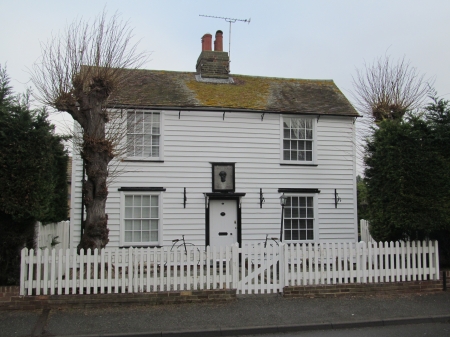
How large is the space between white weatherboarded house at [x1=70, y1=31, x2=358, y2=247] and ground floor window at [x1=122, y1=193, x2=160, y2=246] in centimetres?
3

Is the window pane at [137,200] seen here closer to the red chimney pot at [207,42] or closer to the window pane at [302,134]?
the window pane at [302,134]

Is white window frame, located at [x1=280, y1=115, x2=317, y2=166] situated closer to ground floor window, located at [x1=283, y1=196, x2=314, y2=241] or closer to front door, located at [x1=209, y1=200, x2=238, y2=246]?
ground floor window, located at [x1=283, y1=196, x2=314, y2=241]

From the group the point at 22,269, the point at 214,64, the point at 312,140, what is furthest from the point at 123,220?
the point at 214,64

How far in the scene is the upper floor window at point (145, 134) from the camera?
42.6 ft

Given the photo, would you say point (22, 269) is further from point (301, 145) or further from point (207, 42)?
point (207, 42)

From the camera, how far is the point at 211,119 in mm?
13508

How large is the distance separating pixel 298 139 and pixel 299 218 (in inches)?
103

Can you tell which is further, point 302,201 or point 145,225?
point 302,201

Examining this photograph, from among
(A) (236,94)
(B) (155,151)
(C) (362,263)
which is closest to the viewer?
(C) (362,263)

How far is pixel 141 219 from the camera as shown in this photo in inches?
507

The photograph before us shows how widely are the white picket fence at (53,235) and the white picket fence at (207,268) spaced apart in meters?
1.51

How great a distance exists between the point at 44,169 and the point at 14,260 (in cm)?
191

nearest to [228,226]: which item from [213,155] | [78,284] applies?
[213,155]

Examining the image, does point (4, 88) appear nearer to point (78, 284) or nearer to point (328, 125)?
point (78, 284)
